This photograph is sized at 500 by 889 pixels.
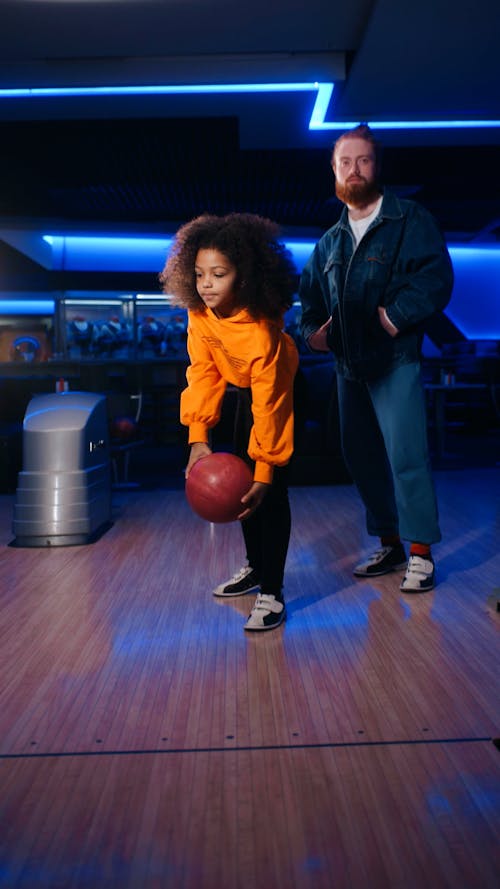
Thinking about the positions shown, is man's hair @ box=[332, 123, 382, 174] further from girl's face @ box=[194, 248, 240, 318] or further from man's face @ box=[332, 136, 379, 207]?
girl's face @ box=[194, 248, 240, 318]

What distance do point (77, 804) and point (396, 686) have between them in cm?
66

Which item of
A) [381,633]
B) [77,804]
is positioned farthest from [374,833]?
[381,633]

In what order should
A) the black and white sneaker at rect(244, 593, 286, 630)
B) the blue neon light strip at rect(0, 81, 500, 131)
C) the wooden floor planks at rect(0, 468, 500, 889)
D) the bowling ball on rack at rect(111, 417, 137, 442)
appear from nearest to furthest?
the wooden floor planks at rect(0, 468, 500, 889), the black and white sneaker at rect(244, 593, 286, 630), the bowling ball on rack at rect(111, 417, 137, 442), the blue neon light strip at rect(0, 81, 500, 131)

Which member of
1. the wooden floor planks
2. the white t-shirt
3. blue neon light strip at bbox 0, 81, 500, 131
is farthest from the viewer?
blue neon light strip at bbox 0, 81, 500, 131

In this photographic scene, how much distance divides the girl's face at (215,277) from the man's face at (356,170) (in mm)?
520

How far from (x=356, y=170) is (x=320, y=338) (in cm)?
45

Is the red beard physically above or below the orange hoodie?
above

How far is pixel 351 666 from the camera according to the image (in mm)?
1565

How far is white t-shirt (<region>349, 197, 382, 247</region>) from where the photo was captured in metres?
2.08

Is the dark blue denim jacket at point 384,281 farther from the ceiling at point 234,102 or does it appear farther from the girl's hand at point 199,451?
the ceiling at point 234,102

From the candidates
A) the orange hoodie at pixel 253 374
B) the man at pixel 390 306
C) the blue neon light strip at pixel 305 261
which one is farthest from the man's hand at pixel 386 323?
the blue neon light strip at pixel 305 261

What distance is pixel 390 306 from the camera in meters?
1.99

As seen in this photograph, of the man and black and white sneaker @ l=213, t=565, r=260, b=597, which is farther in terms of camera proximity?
black and white sneaker @ l=213, t=565, r=260, b=597

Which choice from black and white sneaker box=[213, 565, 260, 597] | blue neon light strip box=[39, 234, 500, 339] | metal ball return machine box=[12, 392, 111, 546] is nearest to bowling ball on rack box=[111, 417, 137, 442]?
metal ball return machine box=[12, 392, 111, 546]
